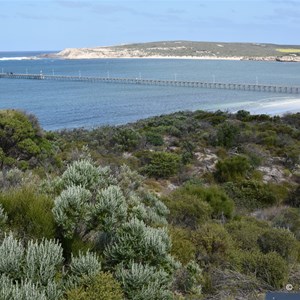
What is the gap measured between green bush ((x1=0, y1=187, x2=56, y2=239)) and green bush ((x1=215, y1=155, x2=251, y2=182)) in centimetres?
1366

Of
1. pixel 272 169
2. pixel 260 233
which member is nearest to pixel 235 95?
pixel 272 169

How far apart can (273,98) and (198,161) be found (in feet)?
160

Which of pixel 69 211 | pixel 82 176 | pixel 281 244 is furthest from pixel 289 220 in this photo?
pixel 69 211

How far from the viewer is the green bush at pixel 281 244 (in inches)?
338

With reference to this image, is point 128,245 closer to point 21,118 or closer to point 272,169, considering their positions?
point 21,118

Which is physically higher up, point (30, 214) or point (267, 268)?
point (30, 214)

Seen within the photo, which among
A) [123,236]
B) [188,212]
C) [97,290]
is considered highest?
[123,236]

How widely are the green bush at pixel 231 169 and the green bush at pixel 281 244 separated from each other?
946cm

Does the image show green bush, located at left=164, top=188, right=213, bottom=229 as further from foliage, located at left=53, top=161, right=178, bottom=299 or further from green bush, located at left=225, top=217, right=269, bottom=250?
foliage, located at left=53, top=161, right=178, bottom=299

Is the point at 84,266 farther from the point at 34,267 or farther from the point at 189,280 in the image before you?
the point at 189,280

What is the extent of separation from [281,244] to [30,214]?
5.08m

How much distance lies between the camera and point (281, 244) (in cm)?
872

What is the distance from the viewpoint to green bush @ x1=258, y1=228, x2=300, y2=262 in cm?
859

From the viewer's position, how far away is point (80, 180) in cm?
627
